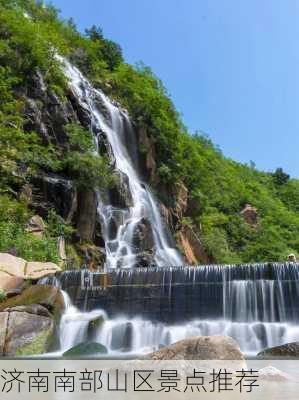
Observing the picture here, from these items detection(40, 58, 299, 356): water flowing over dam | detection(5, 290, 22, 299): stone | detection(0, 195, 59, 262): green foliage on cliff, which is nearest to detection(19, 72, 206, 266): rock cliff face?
detection(0, 195, 59, 262): green foliage on cliff

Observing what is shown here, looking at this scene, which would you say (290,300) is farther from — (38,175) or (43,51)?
(43,51)

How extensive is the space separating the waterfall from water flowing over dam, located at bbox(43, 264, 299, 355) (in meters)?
7.09

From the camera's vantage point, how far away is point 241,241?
38.0 metres

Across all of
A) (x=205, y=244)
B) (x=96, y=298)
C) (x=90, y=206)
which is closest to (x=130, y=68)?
(x=205, y=244)

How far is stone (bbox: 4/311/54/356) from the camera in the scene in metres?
10.2

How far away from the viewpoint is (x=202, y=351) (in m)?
5.42

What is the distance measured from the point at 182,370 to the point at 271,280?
8.93 meters

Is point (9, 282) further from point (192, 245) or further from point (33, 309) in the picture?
point (192, 245)

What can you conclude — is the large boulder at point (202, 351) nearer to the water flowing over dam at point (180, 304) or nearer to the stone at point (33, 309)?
the stone at point (33, 309)

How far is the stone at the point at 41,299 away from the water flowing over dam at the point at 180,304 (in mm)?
565

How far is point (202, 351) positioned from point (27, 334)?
20.2ft

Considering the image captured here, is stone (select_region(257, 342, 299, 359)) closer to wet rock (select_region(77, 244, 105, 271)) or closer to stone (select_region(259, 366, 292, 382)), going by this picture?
stone (select_region(259, 366, 292, 382))

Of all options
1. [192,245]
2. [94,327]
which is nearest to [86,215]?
[94,327]

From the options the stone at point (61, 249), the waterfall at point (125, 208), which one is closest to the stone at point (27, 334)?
the stone at point (61, 249)
